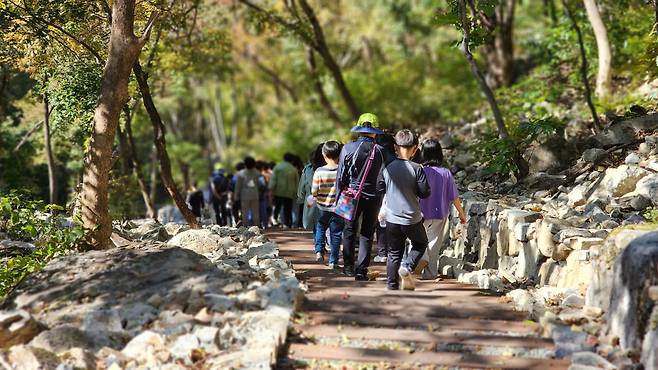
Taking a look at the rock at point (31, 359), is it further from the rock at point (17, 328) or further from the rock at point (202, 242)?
the rock at point (202, 242)

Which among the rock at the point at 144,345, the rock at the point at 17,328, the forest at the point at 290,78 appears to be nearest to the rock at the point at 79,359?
the rock at the point at 144,345

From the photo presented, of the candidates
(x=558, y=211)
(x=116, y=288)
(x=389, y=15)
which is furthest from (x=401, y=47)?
(x=116, y=288)

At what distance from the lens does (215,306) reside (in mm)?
7352

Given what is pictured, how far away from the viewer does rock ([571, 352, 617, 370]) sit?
6531 millimetres

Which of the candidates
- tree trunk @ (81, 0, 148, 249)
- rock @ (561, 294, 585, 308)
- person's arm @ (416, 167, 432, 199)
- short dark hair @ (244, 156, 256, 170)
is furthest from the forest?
rock @ (561, 294, 585, 308)

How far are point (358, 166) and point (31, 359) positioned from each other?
13.4 feet

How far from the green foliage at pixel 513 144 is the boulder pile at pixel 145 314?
5126mm

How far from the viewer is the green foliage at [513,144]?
12570 mm

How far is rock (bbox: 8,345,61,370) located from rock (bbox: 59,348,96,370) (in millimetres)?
78

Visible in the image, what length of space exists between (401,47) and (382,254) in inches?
1145

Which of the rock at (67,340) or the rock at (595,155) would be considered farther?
the rock at (595,155)

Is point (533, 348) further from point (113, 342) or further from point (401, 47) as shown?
point (401, 47)

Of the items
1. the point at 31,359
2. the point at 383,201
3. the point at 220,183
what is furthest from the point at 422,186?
the point at 220,183

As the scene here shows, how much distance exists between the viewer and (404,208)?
8516 millimetres
